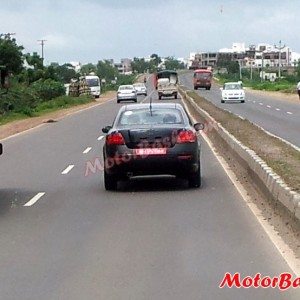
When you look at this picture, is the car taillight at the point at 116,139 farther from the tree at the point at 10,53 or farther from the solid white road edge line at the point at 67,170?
the tree at the point at 10,53

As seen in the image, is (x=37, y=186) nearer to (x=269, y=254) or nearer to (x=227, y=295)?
(x=269, y=254)

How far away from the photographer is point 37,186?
16.8m

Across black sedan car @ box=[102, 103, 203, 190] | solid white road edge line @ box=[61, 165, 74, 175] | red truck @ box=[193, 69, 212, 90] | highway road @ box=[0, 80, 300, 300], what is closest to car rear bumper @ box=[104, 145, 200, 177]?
black sedan car @ box=[102, 103, 203, 190]

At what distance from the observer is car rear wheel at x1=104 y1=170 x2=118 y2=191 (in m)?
15.6

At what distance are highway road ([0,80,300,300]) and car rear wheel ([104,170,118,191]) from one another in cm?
24

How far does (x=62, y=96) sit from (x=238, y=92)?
18.1 metres

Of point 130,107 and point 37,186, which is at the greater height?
point 130,107

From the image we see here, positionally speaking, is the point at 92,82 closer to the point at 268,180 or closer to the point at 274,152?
the point at 274,152

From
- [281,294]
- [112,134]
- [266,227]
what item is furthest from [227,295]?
[112,134]

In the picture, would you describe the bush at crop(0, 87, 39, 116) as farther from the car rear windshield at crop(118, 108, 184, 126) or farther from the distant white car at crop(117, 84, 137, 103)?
the car rear windshield at crop(118, 108, 184, 126)

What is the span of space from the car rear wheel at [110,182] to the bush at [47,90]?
56413 millimetres

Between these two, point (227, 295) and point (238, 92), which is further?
point (238, 92)

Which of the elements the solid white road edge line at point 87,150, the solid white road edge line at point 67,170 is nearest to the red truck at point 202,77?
the solid white road edge line at point 87,150

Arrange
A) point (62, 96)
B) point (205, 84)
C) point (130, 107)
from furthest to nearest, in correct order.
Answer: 1. point (205, 84)
2. point (62, 96)
3. point (130, 107)
